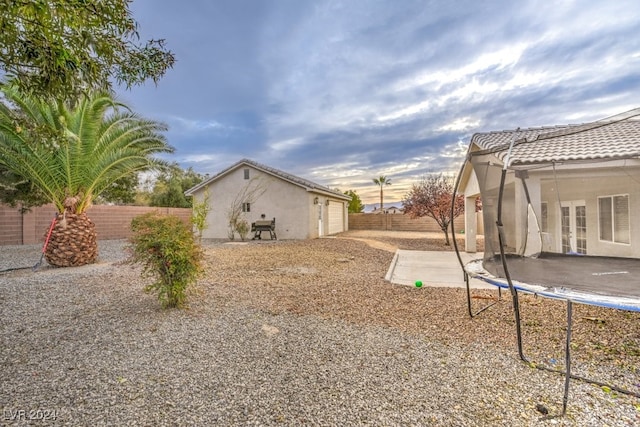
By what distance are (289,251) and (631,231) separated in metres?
9.14

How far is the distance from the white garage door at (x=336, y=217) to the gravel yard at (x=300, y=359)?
1495cm

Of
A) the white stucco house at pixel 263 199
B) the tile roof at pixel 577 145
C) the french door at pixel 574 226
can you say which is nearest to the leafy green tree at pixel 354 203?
the white stucco house at pixel 263 199

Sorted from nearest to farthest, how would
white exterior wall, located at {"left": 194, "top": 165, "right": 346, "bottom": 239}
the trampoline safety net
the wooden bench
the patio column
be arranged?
1. the trampoline safety net
2. the patio column
3. the wooden bench
4. white exterior wall, located at {"left": 194, "top": 165, "right": 346, "bottom": 239}

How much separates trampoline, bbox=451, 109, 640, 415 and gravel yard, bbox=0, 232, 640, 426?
1.23 ft

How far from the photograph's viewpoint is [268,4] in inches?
299

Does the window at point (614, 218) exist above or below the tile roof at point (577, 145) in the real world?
below

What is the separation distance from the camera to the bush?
4324mm

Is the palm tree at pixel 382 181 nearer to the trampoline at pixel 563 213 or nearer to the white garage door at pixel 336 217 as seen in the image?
the white garage door at pixel 336 217

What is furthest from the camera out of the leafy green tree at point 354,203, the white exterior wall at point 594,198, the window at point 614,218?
the leafy green tree at point 354,203

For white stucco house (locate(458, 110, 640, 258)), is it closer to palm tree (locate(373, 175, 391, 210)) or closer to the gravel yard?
the gravel yard

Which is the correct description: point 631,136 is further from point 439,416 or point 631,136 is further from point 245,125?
point 245,125

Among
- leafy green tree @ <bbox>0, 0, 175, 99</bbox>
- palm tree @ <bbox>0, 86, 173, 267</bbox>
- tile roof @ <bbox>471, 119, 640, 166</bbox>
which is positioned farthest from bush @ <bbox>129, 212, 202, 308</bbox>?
palm tree @ <bbox>0, 86, 173, 267</bbox>

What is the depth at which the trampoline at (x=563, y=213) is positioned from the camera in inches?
139

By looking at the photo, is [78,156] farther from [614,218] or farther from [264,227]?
[614,218]
